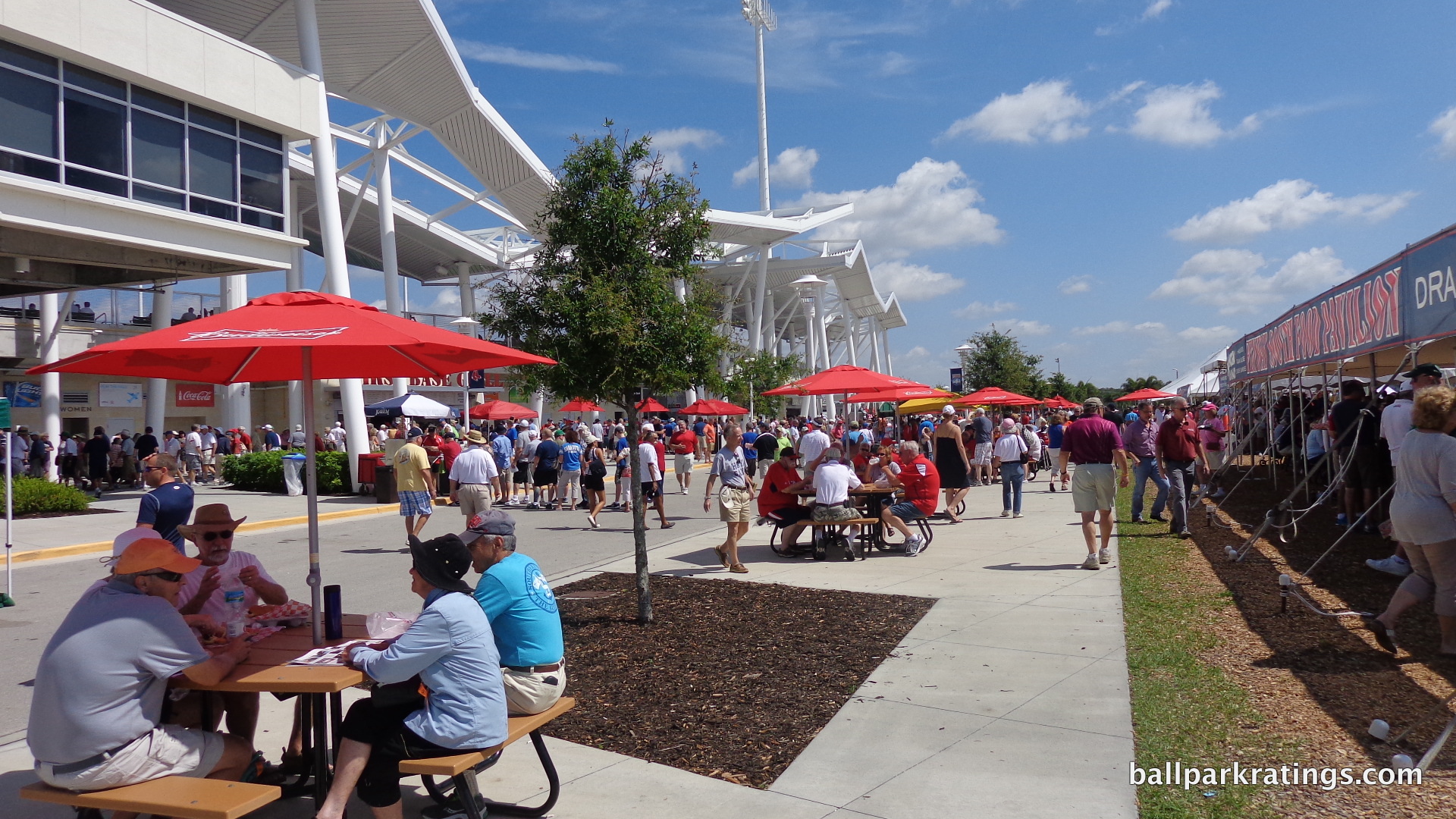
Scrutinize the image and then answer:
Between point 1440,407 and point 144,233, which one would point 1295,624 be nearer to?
point 1440,407

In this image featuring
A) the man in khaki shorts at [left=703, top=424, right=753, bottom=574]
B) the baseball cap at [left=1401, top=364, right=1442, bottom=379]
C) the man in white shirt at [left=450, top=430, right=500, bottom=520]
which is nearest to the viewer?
the baseball cap at [left=1401, top=364, right=1442, bottom=379]

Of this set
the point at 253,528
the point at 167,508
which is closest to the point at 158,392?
the point at 253,528

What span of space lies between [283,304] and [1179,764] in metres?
5.35

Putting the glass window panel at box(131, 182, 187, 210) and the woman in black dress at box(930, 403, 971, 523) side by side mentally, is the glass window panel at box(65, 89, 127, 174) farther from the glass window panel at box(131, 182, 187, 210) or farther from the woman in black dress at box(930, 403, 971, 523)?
the woman in black dress at box(930, 403, 971, 523)

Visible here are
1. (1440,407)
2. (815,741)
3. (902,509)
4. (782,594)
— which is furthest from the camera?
(902,509)

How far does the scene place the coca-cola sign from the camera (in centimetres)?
3350

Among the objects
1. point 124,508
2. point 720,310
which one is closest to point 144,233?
point 124,508

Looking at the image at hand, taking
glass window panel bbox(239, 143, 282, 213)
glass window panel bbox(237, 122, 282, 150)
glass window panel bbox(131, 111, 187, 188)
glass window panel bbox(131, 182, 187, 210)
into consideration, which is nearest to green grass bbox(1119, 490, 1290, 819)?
glass window panel bbox(131, 182, 187, 210)

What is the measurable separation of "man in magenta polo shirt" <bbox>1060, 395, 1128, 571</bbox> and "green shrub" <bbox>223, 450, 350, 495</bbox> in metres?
18.1

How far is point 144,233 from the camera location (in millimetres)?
17188

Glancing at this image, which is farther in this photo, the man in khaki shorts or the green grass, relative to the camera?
the man in khaki shorts

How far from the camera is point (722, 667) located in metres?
6.44

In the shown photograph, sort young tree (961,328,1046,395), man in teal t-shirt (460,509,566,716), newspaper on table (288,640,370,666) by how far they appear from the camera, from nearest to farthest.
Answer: newspaper on table (288,640,370,666), man in teal t-shirt (460,509,566,716), young tree (961,328,1046,395)

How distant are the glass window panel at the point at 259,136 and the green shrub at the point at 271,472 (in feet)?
24.6
